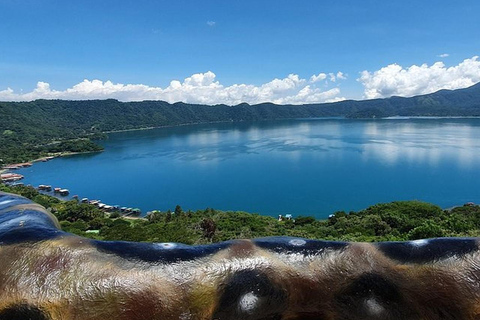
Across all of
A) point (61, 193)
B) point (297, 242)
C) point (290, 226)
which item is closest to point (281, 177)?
point (290, 226)

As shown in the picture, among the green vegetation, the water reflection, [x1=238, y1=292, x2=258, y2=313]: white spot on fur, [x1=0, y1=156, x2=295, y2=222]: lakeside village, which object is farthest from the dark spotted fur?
the water reflection

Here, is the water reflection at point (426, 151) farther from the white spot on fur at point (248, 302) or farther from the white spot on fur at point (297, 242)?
the white spot on fur at point (248, 302)

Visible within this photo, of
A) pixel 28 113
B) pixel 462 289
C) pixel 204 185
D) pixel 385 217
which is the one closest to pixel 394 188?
pixel 385 217

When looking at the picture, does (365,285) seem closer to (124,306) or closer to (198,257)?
(198,257)

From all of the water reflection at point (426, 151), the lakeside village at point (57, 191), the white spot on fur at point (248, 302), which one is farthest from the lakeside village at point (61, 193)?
the water reflection at point (426, 151)

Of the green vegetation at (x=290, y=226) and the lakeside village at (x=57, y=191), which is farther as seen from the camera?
the lakeside village at (x=57, y=191)
